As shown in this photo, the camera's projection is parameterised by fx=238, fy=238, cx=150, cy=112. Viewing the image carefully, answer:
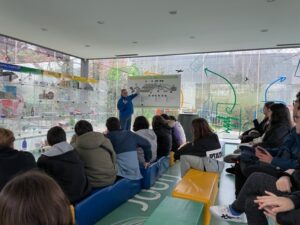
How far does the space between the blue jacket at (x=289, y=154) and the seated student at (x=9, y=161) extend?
2200 mm

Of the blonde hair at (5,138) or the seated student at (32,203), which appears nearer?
the seated student at (32,203)

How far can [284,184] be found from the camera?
167 centimetres

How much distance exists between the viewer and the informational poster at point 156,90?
623 centimetres

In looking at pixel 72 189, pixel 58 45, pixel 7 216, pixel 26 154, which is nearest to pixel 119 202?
pixel 72 189

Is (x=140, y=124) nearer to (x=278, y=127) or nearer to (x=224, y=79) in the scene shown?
(x=278, y=127)

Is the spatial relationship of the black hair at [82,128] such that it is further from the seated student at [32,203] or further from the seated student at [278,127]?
the seated student at [278,127]

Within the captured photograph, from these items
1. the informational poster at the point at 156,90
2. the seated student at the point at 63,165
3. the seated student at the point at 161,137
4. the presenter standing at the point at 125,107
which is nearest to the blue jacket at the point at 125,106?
the presenter standing at the point at 125,107

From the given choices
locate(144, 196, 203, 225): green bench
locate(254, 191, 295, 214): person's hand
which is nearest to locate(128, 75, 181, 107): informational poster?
locate(144, 196, 203, 225): green bench

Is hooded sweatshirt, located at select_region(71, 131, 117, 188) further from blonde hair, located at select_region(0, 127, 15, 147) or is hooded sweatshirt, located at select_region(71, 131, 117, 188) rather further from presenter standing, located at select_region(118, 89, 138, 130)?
presenter standing, located at select_region(118, 89, 138, 130)

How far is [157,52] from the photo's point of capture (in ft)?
20.1

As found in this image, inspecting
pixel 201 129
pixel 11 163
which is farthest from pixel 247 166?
pixel 11 163

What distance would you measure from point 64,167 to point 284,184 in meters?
1.73

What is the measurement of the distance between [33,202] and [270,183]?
5.48 ft

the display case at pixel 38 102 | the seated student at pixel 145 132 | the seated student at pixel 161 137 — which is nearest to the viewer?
the seated student at pixel 145 132
